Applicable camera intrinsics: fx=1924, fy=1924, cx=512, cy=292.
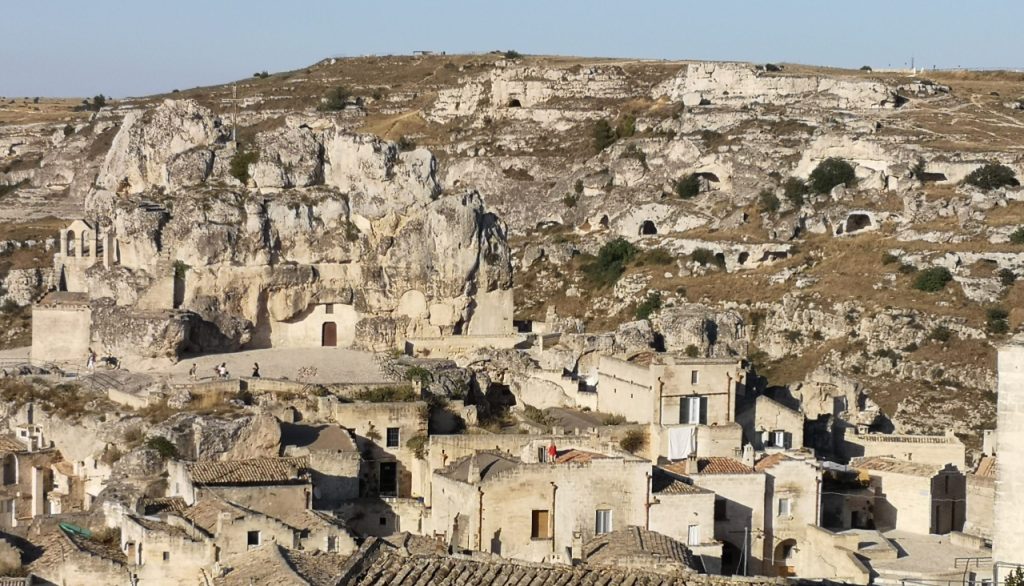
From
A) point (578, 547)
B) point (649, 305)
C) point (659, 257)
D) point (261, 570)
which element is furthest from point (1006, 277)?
point (261, 570)

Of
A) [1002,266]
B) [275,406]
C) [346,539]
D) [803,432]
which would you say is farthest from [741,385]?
[1002,266]

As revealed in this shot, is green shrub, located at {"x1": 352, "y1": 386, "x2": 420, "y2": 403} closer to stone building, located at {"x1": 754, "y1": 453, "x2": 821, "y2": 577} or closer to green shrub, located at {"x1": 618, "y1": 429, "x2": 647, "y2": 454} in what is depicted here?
green shrub, located at {"x1": 618, "y1": 429, "x2": 647, "y2": 454}

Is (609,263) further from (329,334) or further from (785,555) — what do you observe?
(785,555)

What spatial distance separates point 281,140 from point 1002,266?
30528 mm

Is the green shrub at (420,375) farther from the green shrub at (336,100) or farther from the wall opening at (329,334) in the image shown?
the green shrub at (336,100)

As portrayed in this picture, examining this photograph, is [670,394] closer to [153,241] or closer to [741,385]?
[741,385]

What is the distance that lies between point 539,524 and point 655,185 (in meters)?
60.7

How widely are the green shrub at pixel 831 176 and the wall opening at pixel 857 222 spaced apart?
469cm

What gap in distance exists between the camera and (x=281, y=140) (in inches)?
2136

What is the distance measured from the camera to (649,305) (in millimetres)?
76438

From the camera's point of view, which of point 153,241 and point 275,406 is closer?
point 275,406

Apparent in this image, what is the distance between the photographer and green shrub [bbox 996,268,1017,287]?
230ft

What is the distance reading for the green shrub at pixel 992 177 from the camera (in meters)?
82.8

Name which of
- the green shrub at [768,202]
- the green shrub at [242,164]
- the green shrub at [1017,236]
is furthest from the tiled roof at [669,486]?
the green shrub at [768,202]
